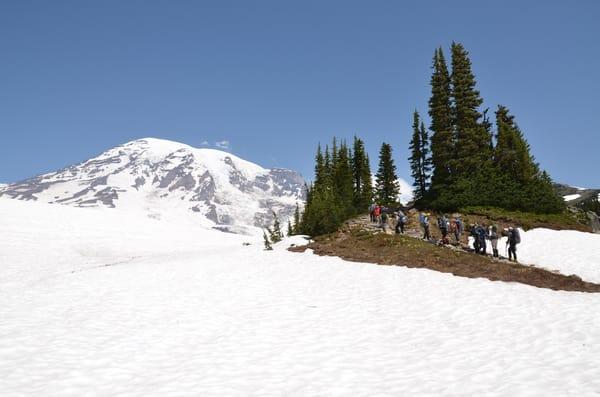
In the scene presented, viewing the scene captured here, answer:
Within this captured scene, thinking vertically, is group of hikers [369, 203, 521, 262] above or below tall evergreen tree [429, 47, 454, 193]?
below

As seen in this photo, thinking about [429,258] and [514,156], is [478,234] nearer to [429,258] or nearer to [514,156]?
[429,258]

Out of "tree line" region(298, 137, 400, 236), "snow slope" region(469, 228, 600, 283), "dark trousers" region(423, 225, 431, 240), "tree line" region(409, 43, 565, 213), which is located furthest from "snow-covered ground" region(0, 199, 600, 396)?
"tree line" region(298, 137, 400, 236)

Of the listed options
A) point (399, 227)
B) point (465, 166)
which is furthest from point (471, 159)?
point (399, 227)

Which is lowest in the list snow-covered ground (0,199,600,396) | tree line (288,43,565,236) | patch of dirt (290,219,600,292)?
snow-covered ground (0,199,600,396)

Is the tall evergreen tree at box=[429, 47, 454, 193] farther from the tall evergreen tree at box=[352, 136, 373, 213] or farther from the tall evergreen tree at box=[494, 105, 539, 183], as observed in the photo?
the tall evergreen tree at box=[352, 136, 373, 213]

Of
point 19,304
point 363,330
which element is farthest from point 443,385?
point 19,304

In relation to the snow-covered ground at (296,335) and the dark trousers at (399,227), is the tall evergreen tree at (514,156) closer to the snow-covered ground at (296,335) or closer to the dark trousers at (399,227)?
the dark trousers at (399,227)

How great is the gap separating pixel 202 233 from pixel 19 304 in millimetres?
47901

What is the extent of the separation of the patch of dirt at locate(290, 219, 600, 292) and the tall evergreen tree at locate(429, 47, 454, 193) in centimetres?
1822

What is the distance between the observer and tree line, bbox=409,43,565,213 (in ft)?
127

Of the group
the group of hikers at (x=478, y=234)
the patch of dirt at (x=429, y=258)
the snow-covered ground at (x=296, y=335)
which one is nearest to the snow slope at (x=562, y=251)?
the group of hikers at (x=478, y=234)

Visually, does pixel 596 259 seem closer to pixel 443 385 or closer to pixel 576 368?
pixel 576 368

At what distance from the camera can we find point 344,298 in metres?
15.1

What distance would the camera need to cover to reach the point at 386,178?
70.0 meters
